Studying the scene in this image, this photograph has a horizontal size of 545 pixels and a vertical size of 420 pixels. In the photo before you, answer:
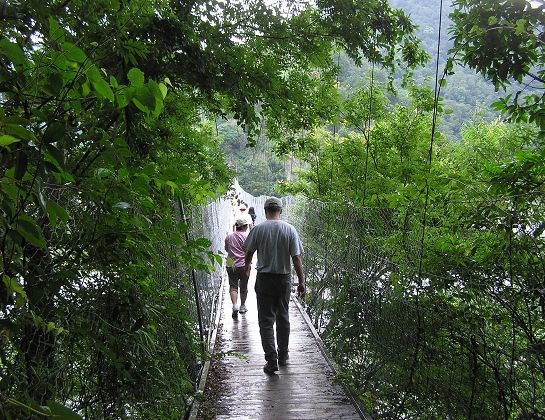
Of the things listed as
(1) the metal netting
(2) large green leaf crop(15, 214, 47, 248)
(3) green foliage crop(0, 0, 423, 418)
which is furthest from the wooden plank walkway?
(2) large green leaf crop(15, 214, 47, 248)

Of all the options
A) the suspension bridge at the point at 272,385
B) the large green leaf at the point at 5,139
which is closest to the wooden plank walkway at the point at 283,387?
the suspension bridge at the point at 272,385

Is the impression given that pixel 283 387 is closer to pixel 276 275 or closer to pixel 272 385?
pixel 272 385

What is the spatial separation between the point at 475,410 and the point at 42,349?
1.73 m

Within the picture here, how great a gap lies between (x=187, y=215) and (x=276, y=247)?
2.63 feet

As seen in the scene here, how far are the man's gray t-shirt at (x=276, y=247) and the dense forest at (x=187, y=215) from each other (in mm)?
507

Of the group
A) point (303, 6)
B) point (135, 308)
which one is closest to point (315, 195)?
point (303, 6)

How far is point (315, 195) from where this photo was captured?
7508 mm

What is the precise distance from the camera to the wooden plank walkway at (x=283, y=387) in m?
3.33

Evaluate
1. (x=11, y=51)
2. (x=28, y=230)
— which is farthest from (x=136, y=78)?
(x=28, y=230)

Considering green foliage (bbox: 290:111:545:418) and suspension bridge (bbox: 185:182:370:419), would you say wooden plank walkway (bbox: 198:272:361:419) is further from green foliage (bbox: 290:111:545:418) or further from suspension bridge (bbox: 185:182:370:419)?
green foliage (bbox: 290:111:545:418)

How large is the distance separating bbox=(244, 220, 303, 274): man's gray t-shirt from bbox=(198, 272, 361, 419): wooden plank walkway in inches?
30.0

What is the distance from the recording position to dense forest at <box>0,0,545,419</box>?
1.03 m

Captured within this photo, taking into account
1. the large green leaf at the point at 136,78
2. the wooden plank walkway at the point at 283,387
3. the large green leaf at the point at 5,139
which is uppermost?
the large green leaf at the point at 136,78

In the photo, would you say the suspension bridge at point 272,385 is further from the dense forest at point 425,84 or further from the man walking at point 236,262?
the dense forest at point 425,84
